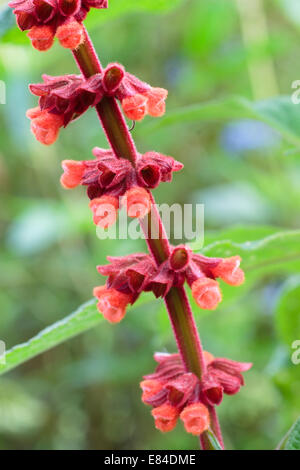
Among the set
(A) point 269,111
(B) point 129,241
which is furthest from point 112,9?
(B) point 129,241

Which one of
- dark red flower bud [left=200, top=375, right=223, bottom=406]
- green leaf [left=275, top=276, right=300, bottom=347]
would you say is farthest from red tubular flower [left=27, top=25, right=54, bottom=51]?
green leaf [left=275, top=276, right=300, bottom=347]

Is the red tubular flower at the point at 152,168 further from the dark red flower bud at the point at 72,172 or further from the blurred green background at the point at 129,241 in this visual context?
the blurred green background at the point at 129,241

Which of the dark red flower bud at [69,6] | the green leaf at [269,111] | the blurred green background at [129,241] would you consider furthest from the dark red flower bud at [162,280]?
the blurred green background at [129,241]

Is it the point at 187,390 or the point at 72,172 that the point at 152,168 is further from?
the point at 187,390

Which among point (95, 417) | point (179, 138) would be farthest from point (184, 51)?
point (95, 417)

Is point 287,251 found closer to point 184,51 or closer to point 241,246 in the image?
point 241,246
